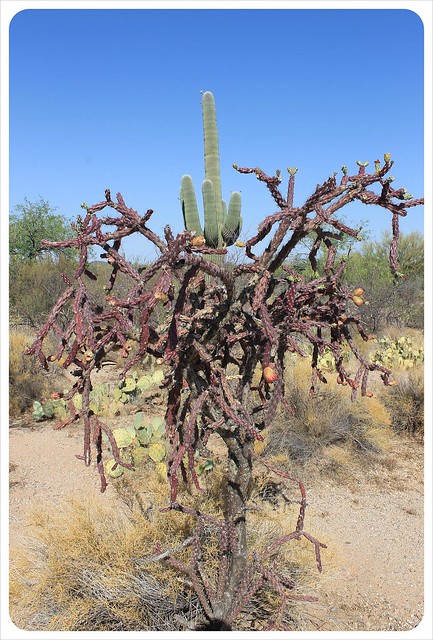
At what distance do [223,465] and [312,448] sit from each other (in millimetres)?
1178

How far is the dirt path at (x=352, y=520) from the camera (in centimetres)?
337

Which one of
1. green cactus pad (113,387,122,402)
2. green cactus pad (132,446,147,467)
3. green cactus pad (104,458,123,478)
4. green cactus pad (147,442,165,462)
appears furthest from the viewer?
green cactus pad (113,387,122,402)

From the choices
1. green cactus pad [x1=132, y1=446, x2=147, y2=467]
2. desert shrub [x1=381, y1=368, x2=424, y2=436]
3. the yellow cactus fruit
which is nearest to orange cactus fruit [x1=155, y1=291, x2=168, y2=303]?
the yellow cactus fruit

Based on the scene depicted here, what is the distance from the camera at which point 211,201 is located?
11.7 metres

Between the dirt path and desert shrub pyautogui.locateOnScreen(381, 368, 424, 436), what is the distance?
274 millimetres

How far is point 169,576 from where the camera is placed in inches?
121

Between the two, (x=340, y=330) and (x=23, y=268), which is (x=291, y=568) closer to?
(x=340, y=330)

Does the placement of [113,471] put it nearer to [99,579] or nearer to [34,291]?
[99,579]

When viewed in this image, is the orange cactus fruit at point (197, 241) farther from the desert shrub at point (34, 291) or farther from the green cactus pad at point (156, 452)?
the desert shrub at point (34, 291)

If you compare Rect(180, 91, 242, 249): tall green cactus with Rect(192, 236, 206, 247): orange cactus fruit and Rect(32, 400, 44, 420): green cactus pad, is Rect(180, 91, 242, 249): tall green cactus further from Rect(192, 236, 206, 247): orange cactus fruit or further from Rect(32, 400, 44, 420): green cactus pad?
Rect(192, 236, 206, 247): orange cactus fruit

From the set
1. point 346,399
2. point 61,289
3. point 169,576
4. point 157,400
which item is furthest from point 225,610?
point 61,289

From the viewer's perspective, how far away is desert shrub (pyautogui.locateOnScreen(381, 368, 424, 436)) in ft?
22.6

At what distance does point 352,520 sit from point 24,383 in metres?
5.64

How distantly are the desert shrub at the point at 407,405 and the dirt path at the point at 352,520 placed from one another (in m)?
0.27
